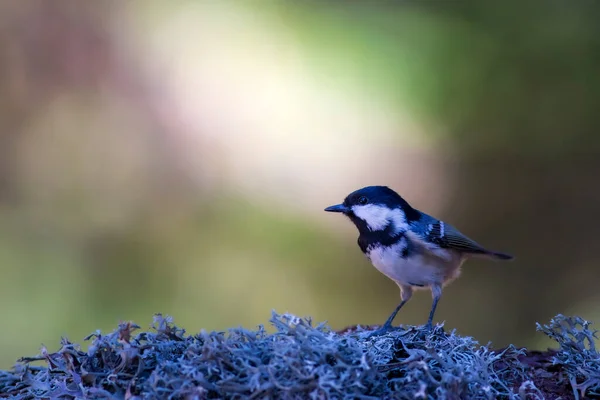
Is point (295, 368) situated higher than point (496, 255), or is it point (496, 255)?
point (496, 255)

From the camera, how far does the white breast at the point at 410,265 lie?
70.5 inches

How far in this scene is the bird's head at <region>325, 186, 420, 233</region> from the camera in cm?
186

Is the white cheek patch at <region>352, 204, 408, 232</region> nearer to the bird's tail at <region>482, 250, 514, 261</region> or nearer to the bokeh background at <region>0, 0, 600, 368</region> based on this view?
the bird's tail at <region>482, 250, 514, 261</region>

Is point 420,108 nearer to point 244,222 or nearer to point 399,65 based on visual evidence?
point 399,65

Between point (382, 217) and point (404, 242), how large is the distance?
108 millimetres

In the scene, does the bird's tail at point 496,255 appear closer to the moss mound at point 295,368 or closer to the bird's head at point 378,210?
the bird's head at point 378,210

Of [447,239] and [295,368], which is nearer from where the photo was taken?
[295,368]

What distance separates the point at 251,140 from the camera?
3.00m

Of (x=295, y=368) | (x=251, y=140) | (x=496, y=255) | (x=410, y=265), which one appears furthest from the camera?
(x=251, y=140)

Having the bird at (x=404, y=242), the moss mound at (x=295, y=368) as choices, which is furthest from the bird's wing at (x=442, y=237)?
→ the moss mound at (x=295, y=368)

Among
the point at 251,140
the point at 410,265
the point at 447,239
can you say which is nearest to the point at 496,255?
the point at 447,239

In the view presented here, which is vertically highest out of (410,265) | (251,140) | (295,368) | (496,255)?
(251,140)

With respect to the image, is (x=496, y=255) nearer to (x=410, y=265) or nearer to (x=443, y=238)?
(x=443, y=238)

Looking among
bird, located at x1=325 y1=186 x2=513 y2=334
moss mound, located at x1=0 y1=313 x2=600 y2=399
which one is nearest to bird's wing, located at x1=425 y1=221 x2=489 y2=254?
bird, located at x1=325 y1=186 x2=513 y2=334
